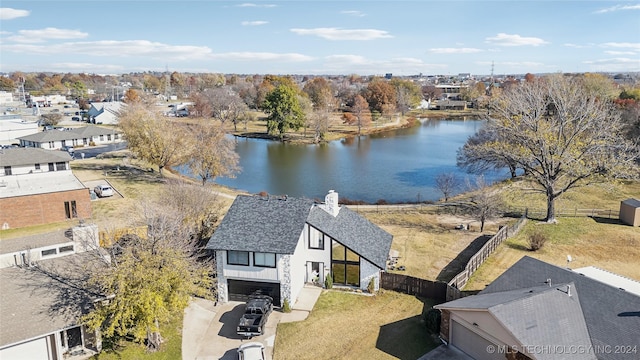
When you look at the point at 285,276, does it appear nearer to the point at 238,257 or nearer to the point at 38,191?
the point at 238,257

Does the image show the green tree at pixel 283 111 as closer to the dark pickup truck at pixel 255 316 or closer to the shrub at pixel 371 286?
the shrub at pixel 371 286

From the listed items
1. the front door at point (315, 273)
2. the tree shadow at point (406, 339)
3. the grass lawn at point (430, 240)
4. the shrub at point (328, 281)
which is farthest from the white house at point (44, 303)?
the grass lawn at point (430, 240)

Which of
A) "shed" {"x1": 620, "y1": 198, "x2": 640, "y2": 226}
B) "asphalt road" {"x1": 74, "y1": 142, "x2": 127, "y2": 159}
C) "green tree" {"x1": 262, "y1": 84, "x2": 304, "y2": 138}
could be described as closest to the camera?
"shed" {"x1": 620, "y1": 198, "x2": 640, "y2": 226}

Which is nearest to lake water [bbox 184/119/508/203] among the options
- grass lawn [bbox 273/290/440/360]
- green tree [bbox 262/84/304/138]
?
green tree [bbox 262/84/304/138]

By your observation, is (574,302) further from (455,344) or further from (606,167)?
(606,167)

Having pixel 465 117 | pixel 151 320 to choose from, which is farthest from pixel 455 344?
→ pixel 465 117

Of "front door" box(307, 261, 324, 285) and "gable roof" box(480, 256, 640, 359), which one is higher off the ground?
"gable roof" box(480, 256, 640, 359)

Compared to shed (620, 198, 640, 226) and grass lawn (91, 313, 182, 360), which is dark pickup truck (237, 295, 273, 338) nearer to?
grass lawn (91, 313, 182, 360)
